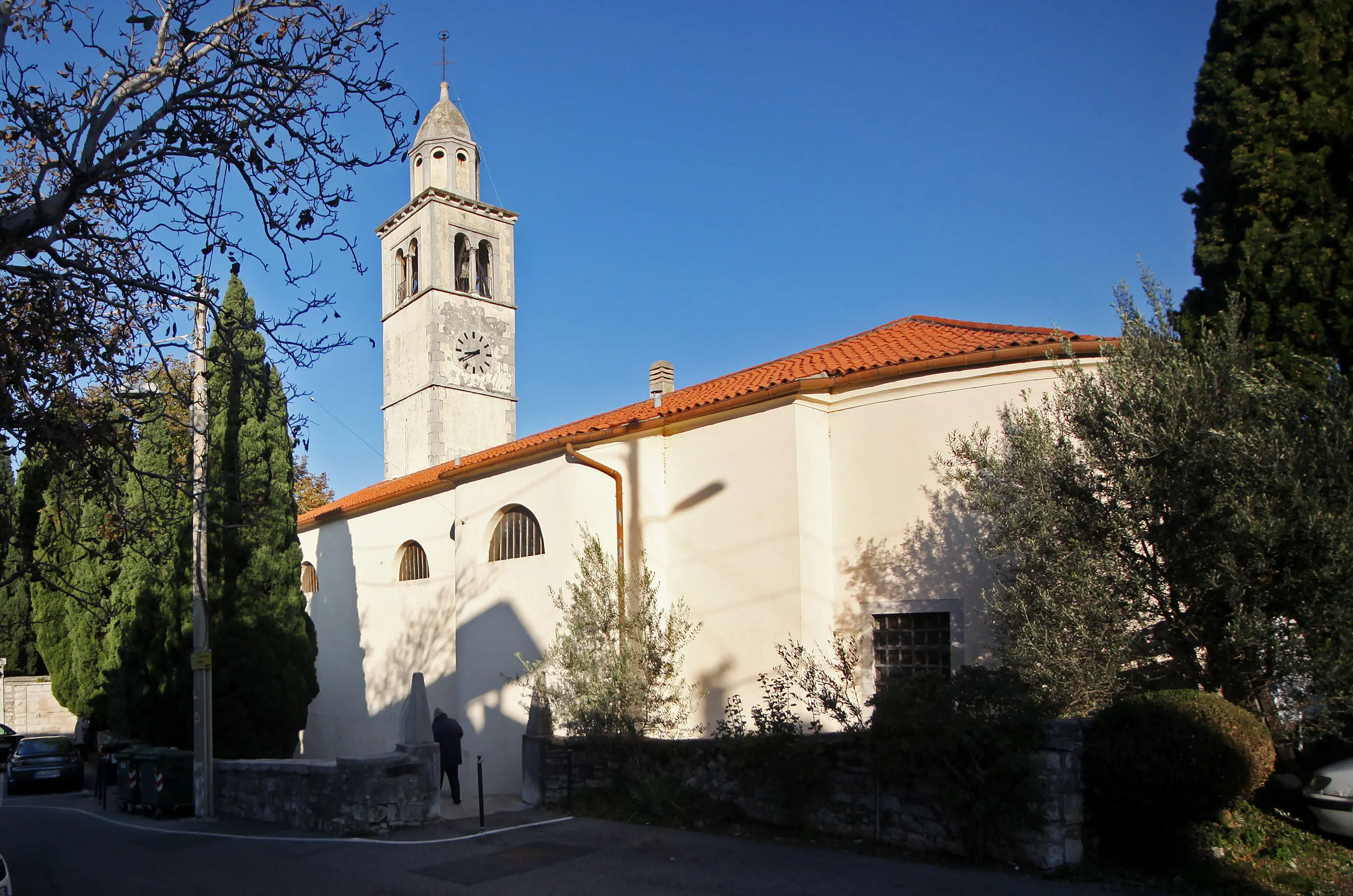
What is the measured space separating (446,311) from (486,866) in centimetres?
2619

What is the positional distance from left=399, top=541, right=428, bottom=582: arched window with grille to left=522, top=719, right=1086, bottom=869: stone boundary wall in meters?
8.96

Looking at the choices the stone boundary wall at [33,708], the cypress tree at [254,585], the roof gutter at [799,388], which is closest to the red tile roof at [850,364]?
the roof gutter at [799,388]

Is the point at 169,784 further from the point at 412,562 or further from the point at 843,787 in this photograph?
the point at 843,787

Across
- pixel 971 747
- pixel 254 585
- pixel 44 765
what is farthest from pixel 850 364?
pixel 44 765

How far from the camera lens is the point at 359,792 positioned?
12.1m

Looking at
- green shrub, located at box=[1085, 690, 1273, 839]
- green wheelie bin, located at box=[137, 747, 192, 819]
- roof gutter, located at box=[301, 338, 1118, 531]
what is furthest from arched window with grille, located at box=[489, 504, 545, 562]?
green shrub, located at box=[1085, 690, 1273, 839]

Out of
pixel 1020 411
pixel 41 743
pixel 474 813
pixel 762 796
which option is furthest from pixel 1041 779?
pixel 41 743

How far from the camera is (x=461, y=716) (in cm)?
1809

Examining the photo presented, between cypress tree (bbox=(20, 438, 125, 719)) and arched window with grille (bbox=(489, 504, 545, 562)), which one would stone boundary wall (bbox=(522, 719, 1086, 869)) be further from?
cypress tree (bbox=(20, 438, 125, 719))

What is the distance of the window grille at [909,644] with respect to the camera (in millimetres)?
13484

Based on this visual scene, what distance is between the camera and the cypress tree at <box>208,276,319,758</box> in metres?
17.6

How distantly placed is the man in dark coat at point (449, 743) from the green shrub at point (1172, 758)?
9.17m

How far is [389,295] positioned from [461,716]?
2250 centimetres

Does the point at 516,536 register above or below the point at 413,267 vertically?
below
